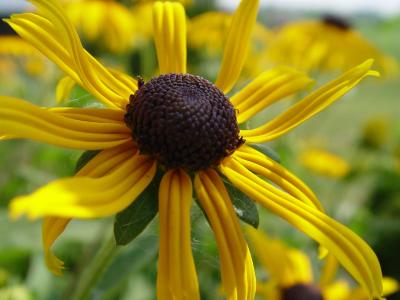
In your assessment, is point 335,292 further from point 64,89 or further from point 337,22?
point 337,22

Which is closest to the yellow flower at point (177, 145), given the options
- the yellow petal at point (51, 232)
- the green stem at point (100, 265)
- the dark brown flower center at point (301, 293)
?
the yellow petal at point (51, 232)

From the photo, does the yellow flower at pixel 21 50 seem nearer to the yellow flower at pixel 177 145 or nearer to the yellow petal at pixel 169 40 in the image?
the yellow petal at pixel 169 40

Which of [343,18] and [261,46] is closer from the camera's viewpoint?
[343,18]

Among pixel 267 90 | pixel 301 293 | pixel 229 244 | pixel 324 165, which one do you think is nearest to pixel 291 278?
pixel 301 293

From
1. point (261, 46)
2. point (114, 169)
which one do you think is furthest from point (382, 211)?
point (114, 169)

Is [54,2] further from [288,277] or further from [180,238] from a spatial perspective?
[288,277]

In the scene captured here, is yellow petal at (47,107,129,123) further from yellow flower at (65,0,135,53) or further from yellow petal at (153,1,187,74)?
yellow flower at (65,0,135,53)
